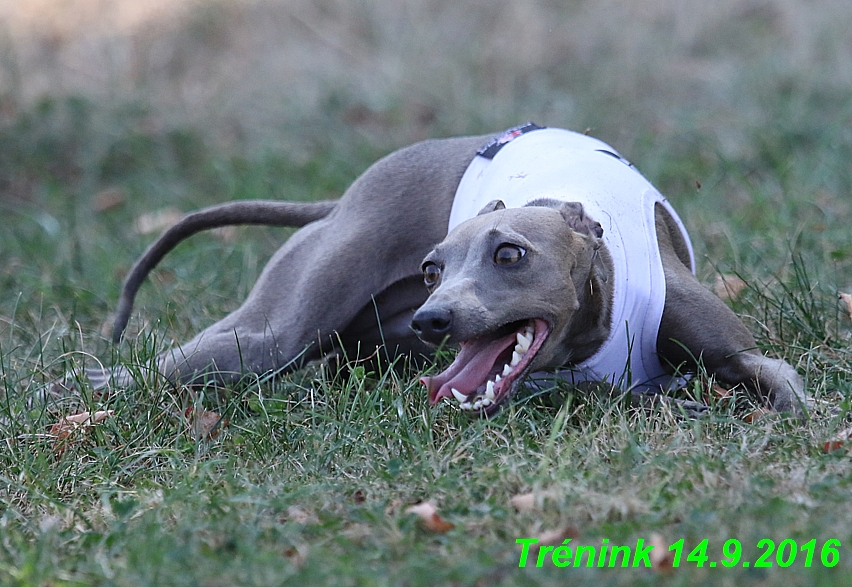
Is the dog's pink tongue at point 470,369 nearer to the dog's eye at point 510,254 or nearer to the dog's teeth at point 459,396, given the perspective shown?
the dog's teeth at point 459,396

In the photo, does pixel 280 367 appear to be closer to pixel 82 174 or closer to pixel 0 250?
pixel 0 250

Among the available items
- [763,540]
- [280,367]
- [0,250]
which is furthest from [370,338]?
[0,250]

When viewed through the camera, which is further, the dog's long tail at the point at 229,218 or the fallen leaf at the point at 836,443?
the dog's long tail at the point at 229,218

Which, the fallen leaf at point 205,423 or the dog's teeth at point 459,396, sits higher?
the dog's teeth at point 459,396

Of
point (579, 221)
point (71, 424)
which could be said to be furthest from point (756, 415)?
point (71, 424)

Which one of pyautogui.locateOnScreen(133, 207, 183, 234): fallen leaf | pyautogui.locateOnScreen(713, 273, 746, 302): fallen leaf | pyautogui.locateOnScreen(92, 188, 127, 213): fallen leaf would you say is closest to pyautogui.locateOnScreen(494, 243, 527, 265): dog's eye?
pyautogui.locateOnScreen(713, 273, 746, 302): fallen leaf

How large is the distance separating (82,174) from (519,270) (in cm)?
452

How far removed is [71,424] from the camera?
3.13 m

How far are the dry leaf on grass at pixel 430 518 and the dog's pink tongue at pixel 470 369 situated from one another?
0.46 m

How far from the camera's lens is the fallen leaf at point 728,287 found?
3.76 metres

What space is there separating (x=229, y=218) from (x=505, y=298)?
57.5 inches

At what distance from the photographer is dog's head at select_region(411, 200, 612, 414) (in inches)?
107

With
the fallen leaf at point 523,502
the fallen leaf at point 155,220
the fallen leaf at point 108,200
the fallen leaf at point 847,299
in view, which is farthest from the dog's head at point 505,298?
the fallen leaf at point 108,200

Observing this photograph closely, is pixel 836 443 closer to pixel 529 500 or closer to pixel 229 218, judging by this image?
pixel 529 500
